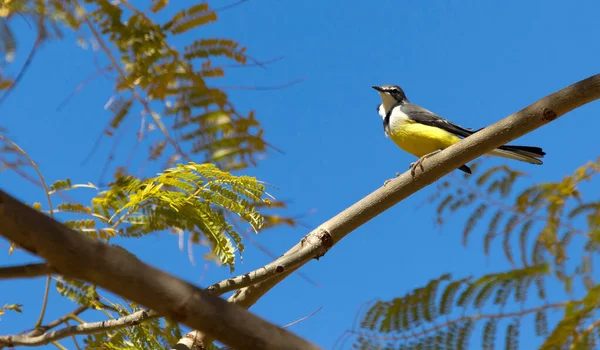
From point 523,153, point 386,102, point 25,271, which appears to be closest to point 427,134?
point 523,153

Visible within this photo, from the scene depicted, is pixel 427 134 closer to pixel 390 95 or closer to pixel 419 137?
pixel 419 137

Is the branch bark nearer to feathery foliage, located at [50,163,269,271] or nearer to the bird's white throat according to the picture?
feathery foliage, located at [50,163,269,271]

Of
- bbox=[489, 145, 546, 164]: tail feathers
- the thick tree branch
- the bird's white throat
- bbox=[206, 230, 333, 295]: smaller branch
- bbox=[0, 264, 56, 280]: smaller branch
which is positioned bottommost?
the thick tree branch

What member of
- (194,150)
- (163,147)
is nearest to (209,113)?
(194,150)

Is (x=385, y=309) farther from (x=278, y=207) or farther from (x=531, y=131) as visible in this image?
(x=531, y=131)

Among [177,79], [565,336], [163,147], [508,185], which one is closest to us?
[565,336]

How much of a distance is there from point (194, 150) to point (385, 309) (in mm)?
1459

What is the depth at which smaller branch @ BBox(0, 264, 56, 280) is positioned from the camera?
5.38 feet

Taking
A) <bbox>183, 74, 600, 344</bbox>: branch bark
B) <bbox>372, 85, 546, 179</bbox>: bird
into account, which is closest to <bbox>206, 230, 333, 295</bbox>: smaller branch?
<bbox>183, 74, 600, 344</bbox>: branch bark

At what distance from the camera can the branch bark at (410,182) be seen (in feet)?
9.50

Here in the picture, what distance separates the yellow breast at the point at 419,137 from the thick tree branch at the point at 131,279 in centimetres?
418

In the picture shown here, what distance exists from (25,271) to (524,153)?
13.4 feet

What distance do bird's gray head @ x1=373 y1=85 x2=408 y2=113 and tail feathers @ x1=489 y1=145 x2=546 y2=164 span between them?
247 cm

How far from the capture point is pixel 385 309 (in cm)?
348
